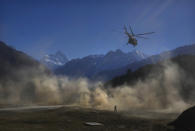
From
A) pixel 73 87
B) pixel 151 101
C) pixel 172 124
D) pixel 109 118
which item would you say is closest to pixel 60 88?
pixel 73 87

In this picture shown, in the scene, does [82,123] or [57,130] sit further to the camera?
[82,123]

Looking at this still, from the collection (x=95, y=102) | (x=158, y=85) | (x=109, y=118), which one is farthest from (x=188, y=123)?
(x=158, y=85)

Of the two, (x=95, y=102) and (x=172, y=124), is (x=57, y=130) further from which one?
(x=95, y=102)

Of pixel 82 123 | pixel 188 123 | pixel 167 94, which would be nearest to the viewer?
pixel 188 123

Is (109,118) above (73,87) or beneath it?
beneath

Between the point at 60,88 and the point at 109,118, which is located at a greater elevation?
the point at 60,88

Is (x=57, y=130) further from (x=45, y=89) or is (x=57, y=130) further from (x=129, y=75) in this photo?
(x=129, y=75)

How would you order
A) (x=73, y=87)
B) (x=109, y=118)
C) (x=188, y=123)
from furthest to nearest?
(x=73, y=87), (x=109, y=118), (x=188, y=123)

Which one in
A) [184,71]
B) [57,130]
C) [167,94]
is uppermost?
[184,71]

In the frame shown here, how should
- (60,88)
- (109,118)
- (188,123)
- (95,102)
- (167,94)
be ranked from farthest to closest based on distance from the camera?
(60,88), (167,94), (95,102), (109,118), (188,123)
